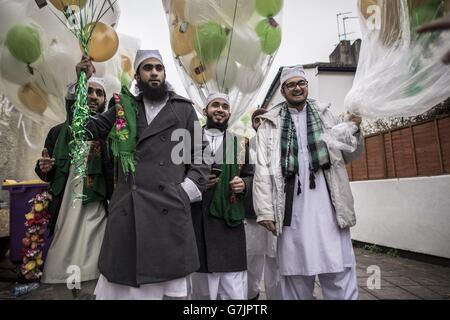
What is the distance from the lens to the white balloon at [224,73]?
3.11 meters

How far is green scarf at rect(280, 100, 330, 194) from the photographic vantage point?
91.7 inches

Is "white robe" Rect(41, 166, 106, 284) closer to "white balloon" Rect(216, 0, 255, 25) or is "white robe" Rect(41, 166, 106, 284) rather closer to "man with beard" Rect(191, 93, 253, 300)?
"man with beard" Rect(191, 93, 253, 300)

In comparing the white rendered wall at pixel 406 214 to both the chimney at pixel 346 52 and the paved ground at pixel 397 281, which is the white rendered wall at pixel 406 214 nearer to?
the paved ground at pixel 397 281

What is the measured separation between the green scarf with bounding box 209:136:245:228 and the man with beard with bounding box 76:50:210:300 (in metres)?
0.50

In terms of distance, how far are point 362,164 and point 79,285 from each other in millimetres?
A: 5638

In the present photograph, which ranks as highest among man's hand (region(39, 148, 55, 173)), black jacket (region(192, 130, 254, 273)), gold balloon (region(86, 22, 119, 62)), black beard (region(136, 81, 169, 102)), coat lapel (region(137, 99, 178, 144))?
gold balloon (region(86, 22, 119, 62))

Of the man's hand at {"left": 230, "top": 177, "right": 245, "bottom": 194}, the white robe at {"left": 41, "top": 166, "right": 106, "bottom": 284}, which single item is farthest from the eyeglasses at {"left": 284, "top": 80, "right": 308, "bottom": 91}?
the white robe at {"left": 41, "top": 166, "right": 106, "bottom": 284}

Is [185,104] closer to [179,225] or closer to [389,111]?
[179,225]

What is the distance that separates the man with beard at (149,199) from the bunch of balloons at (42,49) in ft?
2.99

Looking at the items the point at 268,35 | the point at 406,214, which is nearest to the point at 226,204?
the point at 268,35

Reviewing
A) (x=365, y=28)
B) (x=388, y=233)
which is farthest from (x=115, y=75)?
(x=388, y=233)

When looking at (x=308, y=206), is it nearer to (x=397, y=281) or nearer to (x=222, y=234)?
(x=222, y=234)
